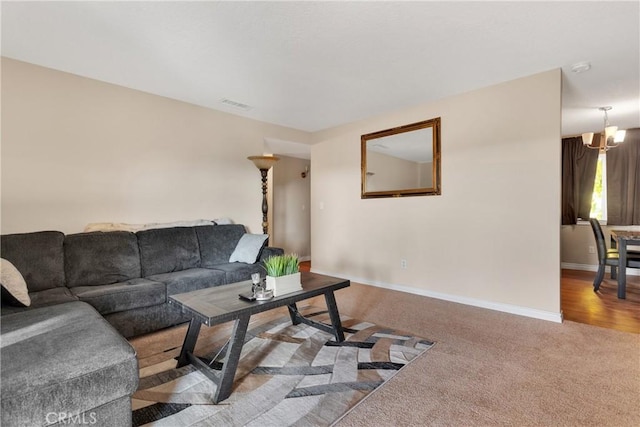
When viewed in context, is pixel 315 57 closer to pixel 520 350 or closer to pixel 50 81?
pixel 50 81

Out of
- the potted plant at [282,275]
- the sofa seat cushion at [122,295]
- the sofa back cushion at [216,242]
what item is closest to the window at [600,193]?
the potted plant at [282,275]

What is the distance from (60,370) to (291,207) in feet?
16.6

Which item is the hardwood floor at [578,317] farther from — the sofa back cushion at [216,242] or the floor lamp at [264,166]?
the floor lamp at [264,166]

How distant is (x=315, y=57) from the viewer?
263 cm

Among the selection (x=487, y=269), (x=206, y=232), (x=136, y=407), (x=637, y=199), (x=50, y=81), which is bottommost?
(x=136, y=407)

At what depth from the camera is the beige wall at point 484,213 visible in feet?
9.53

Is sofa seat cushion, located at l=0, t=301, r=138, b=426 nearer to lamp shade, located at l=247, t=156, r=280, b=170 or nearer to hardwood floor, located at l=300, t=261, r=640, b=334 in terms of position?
lamp shade, located at l=247, t=156, r=280, b=170

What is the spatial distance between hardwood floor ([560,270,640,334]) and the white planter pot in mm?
2713

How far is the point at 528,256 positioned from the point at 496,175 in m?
0.87

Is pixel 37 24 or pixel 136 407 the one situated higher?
pixel 37 24

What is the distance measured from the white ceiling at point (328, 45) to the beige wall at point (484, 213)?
29cm

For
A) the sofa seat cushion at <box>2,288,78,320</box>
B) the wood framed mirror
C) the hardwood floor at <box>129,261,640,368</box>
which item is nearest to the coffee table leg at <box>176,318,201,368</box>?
the hardwood floor at <box>129,261,640,368</box>

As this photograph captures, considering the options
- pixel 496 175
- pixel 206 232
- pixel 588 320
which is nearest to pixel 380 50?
pixel 496 175

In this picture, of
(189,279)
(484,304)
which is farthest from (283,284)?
(484,304)
